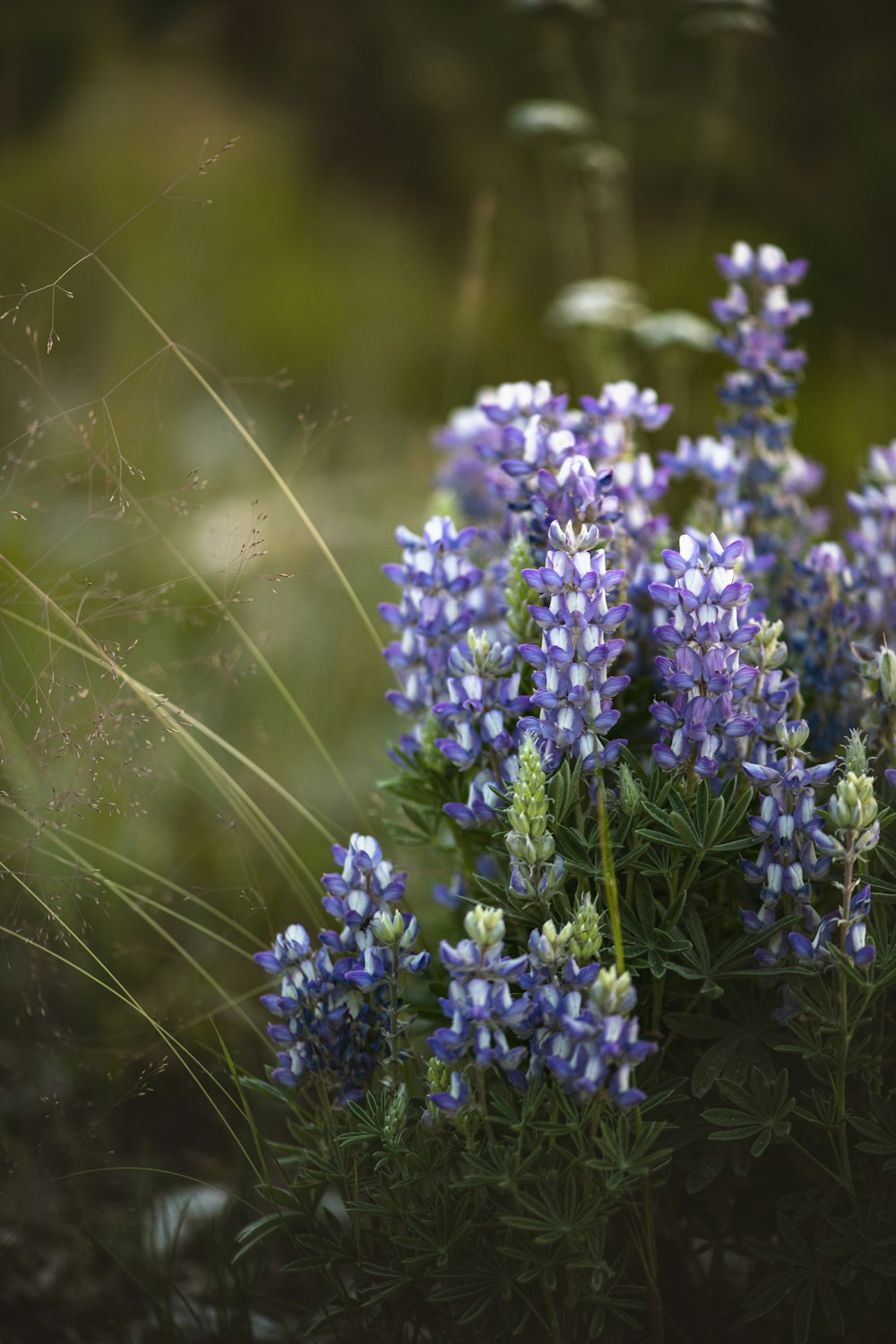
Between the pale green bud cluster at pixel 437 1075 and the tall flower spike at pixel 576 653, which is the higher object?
the tall flower spike at pixel 576 653

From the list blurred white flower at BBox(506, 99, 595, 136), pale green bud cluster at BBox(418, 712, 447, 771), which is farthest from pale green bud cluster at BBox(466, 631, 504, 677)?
blurred white flower at BBox(506, 99, 595, 136)

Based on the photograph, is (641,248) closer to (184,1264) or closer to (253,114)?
(253,114)

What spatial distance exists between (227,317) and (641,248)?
6.81 feet

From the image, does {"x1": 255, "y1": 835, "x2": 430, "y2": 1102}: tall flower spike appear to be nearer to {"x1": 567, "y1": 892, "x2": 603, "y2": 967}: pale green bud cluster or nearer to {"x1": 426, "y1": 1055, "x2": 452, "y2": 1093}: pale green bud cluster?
{"x1": 426, "y1": 1055, "x2": 452, "y2": 1093}: pale green bud cluster

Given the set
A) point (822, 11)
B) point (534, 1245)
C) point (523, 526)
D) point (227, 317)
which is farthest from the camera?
point (822, 11)

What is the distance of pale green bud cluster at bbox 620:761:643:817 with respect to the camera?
104 cm

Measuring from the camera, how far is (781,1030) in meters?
1.13

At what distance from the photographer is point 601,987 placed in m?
0.90

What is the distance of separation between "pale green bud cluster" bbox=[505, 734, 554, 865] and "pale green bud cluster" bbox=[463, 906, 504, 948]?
0.06 metres

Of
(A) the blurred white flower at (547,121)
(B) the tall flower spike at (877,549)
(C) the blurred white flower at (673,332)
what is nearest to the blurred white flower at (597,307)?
(C) the blurred white flower at (673,332)

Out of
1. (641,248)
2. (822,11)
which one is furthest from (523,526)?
(822,11)

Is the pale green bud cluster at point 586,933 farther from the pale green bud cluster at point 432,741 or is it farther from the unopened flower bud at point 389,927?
the pale green bud cluster at point 432,741

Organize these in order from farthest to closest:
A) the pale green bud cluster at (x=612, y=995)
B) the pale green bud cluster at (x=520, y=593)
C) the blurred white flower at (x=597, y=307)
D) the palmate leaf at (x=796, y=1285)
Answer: the blurred white flower at (x=597, y=307) < the pale green bud cluster at (x=520, y=593) < the palmate leaf at (x=796, y=1285) < the pale green bud cluster at (x=612, y=995)

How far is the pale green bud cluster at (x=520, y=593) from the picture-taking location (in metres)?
1.22
